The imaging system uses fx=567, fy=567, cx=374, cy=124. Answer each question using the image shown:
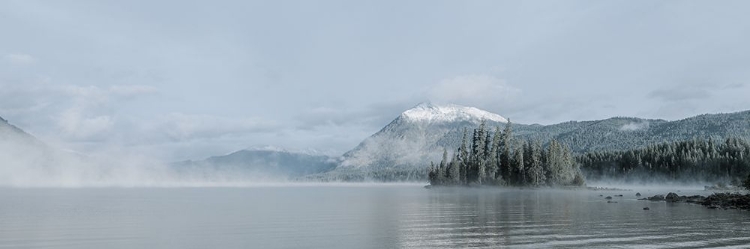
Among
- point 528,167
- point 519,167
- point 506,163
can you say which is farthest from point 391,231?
point 506,163

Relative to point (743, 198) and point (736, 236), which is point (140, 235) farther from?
point (743, 198)

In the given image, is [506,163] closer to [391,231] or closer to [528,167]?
[528,167]

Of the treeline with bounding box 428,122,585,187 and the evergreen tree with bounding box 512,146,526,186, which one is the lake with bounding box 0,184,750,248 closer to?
the evergreen tree with bounding box 512,146,526,186

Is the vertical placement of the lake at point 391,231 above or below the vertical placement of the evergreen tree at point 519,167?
below

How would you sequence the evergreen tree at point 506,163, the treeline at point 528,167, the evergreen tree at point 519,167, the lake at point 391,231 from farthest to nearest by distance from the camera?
the evergreen tree at point 506,163 → the treeline at point 528,167 → the evergreen tree at point 519,167 → the lake at point 391,231

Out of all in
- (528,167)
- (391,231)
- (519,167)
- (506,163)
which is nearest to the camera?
(391,231)

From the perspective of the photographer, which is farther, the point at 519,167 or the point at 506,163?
the point at 506,163

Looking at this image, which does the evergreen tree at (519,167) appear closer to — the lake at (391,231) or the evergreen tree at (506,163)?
the evergreen tree at (506,163)

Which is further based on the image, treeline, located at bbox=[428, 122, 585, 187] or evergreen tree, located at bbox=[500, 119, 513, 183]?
evergreen tree, located at bbox=[500, 119, 513, 183]

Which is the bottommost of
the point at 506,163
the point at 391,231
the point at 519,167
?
the point at 391,231

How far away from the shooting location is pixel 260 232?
4850 centimetres

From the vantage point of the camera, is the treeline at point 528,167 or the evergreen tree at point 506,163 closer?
the treeline at point 528,167

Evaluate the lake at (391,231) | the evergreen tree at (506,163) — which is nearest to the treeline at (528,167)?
the evergreen tree at (506,163)

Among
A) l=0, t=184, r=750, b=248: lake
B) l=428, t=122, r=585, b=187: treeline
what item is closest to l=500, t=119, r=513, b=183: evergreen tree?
l=428, t=122, r=585, b=187: treeline
